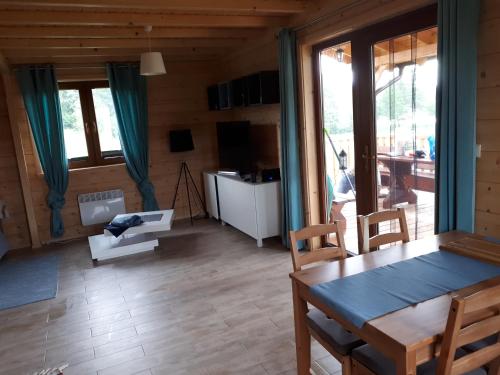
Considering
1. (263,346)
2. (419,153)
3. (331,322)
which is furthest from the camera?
(419,153)

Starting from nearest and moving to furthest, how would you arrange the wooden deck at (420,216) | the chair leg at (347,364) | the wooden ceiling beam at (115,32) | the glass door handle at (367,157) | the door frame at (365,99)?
the chair leg at (347,364), the wooden deck at (420,216), the door frame at (365,99), the glass door handle at (367,157), the wooden ceiling beam at (115,32)

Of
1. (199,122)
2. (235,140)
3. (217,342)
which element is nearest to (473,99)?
(217,342)

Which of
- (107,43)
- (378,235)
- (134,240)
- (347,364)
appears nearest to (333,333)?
(347,364)

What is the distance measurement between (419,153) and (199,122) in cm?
391

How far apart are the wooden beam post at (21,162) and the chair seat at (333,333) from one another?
4.53 meters

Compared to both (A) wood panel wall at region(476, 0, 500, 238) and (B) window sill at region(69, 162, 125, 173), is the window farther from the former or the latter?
(A) wood panel wall at region(476, 0, 500, 238)

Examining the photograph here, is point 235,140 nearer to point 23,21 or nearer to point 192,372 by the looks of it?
point 23,21

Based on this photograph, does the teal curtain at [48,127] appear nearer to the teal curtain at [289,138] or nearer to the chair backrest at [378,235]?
the teal curtain at [289,138]

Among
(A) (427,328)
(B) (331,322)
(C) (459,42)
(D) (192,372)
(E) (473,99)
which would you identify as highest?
(C) (459,42)

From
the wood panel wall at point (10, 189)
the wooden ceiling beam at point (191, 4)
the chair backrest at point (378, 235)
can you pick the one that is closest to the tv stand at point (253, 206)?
the wooden ceiling beam at point (191, 4)

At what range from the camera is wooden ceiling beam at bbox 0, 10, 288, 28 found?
333 cm

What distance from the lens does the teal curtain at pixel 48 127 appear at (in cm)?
512

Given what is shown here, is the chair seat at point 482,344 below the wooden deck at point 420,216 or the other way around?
below

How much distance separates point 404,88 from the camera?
3.08m
